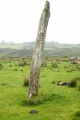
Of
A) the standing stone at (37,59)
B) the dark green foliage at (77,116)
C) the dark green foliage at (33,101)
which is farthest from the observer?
the standing stone at (37,59)

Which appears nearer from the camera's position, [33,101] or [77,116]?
[77,116]

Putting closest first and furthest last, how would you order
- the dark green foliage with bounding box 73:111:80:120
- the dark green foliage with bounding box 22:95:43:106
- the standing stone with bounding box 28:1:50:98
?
1. the dark green foliage with bounding box 73:111:80:120
2. the dark green foliage with bounding box 22:95:43:106
3. the standing stone with bounding box 28:1:50:98

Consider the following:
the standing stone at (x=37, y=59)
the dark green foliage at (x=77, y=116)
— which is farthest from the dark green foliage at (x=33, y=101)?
the dark green foliage at (x=77, y=116)

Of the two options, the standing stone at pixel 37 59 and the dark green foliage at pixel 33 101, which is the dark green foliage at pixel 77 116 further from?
the standing stone at pixel 37 59

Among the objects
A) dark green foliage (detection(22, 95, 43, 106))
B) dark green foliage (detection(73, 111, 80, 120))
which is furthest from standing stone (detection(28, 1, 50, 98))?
dark green foliage (detection(73, 111, 80, 120))

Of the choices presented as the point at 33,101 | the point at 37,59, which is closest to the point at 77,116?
the point at 33,101

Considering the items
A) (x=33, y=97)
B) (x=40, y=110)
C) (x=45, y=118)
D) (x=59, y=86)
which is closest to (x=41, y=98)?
(x=33, y=97)

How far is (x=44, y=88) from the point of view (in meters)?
18.7

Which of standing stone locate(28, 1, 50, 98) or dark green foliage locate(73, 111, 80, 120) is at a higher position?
standing stone locate(28, 1, 50, 98)

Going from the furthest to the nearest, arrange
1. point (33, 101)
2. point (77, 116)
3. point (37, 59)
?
point (37, 59)
point (33, 101)
point (77, 116)

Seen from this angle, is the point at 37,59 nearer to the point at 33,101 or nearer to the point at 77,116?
the point at 33,101

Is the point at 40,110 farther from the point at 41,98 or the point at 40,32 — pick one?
the point at 40,32

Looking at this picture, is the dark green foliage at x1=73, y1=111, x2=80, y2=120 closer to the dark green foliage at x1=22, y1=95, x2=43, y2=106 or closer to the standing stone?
the dark green foliage at x1=22, y1=95, x2=43, y2=106

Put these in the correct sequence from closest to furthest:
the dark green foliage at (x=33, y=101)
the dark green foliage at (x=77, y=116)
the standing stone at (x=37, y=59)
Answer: the dark green foliage at (x=77, y=116), the dark green foliage at (x=33, y=101), the standing stone at (x=37, y=59)
